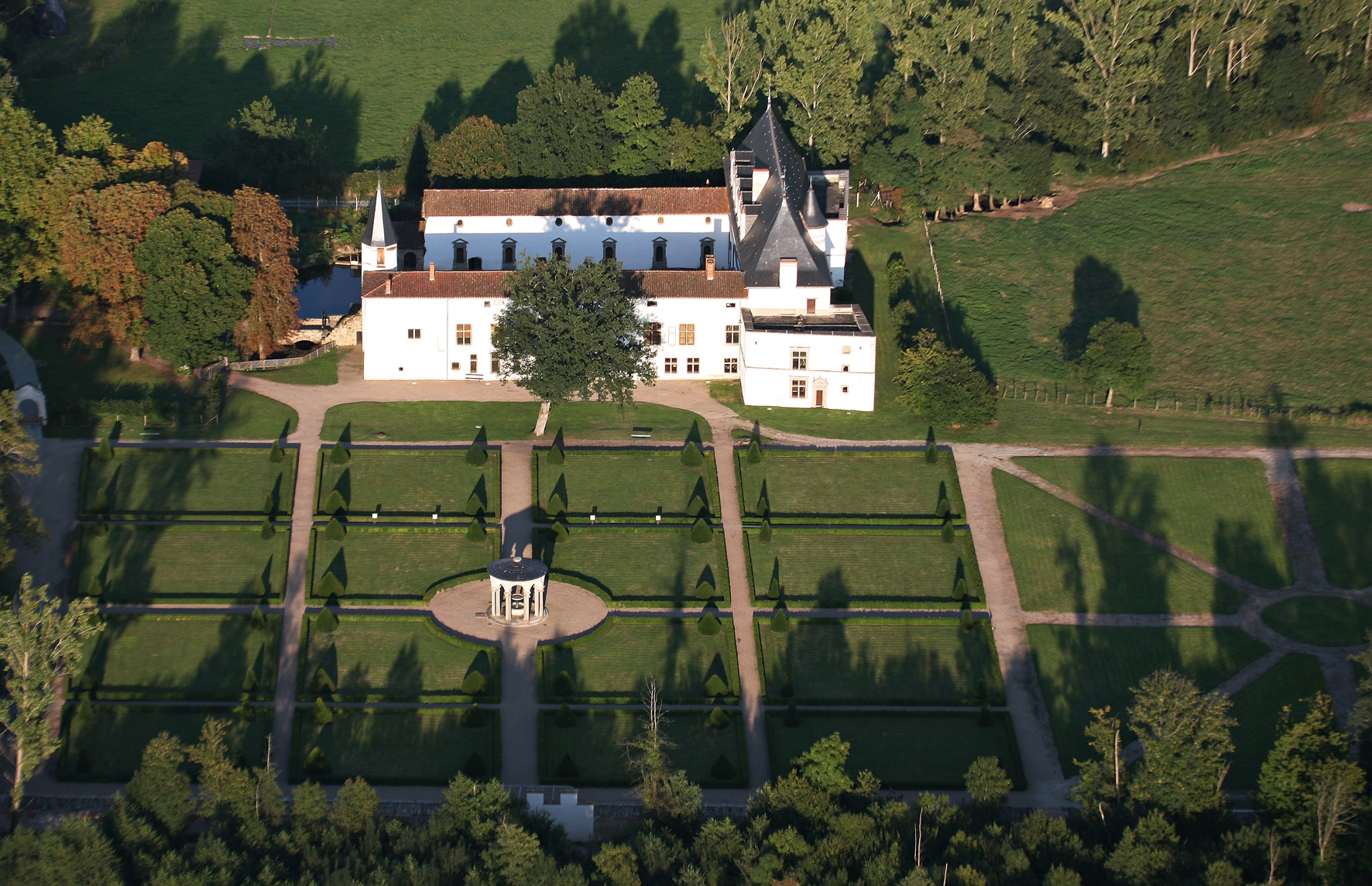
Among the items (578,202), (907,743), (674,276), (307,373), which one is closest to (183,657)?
(307,373)

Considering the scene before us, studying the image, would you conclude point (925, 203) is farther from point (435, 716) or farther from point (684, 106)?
point (435, 716)

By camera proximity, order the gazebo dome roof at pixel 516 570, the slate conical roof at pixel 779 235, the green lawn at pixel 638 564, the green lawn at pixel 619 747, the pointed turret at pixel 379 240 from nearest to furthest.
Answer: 1. the green lawn at pixel 619 747
2. the gazebo dome roof at pixel 516 570
3. the green lawn at pixel 638 564
4. the slate conical roof at pixel 779 235
5. the pointed turret at pixel 379 240

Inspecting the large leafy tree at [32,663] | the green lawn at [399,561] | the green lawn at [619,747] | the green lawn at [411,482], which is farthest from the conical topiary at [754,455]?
the large leafy tree at [32,663]

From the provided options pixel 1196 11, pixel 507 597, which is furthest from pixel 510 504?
pixel 1196 11

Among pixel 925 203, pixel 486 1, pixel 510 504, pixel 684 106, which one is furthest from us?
pixel 486 1

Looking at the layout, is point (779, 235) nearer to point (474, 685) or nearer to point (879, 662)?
point (879, 662)

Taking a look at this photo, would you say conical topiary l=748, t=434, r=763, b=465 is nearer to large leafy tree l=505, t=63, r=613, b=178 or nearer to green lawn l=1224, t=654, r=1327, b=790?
green lawn l=1224, t=654, r=1327, b=790

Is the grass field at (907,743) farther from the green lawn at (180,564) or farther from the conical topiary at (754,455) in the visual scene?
the green lawn at (180,564)
